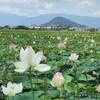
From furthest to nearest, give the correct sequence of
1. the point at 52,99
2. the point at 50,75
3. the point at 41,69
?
1. the point at 50,75
2. the point at 52,99
3. the point at 41,69

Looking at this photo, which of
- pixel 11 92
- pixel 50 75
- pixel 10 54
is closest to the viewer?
pixel 11 92

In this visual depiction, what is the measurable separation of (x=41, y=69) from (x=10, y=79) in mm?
1520

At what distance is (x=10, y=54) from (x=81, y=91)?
3.06 m

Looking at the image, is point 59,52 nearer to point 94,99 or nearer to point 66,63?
point 66,63

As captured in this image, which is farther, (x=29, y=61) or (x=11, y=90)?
(x=11, y=90)

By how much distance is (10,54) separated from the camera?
5.51 metres

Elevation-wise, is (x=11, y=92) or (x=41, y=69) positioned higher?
(x=41, y=69)

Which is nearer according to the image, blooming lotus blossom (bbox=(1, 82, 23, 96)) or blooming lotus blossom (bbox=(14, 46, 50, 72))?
blooming lotus blossom (bbox=(14, 46, 50, 72))

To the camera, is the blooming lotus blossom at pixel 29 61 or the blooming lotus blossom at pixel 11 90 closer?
the blooming lotus blossom at pixel 29 61

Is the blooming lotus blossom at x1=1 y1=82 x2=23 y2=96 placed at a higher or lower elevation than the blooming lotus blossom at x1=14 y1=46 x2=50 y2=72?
lower

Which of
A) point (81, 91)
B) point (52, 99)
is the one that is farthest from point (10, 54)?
point (52, 99)

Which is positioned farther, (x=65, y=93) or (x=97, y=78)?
(x=97, y=78)

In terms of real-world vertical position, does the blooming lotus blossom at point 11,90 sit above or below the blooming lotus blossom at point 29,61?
below

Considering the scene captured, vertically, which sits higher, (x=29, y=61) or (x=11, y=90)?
(x=29, y=61)
